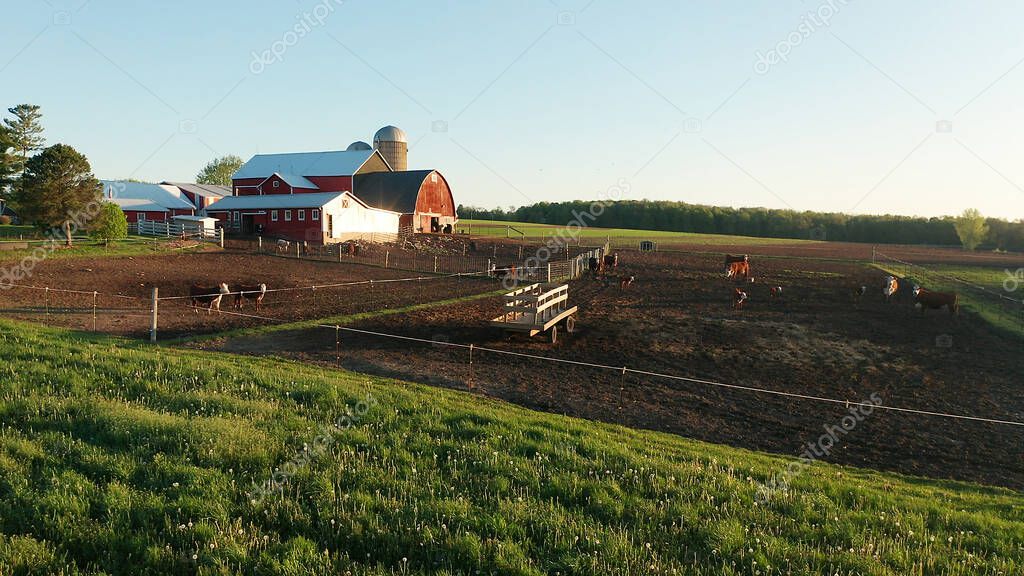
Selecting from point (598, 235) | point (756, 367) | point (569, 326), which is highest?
point (598, 235)

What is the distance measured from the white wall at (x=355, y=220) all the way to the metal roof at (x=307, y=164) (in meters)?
8.57

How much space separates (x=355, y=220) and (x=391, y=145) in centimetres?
2651

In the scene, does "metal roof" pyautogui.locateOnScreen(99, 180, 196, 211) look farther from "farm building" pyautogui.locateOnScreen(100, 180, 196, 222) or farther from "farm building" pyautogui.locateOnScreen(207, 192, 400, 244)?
"farm building" pyautogui.locateOnScreen(207, 192, 400, 244)

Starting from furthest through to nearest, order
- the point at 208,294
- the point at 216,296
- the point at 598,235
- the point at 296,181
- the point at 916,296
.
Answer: the point at 598,235 → the point at 296,181 → the point at 916,296 → the point at 216,296 → the point at 208,294

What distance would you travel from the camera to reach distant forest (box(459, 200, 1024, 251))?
10684cm

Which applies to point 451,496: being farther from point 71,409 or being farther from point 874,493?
point 71,409

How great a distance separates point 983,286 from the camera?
34.9 meters

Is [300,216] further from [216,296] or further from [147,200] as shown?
[216,296]

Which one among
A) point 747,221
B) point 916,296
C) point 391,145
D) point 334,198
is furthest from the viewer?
point 747,221

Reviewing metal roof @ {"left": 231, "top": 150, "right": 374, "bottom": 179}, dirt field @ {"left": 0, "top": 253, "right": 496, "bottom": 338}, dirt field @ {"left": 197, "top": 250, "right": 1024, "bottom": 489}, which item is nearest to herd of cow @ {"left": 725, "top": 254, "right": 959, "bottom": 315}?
dirt field @ {"left": 197, "top": 250, "right": 1024, "bottom": 489}

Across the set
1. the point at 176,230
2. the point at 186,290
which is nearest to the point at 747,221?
the point at 176,230

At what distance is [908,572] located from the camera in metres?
4.73

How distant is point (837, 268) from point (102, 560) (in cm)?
4595

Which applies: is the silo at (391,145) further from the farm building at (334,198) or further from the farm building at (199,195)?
the farm building at (199,195)
